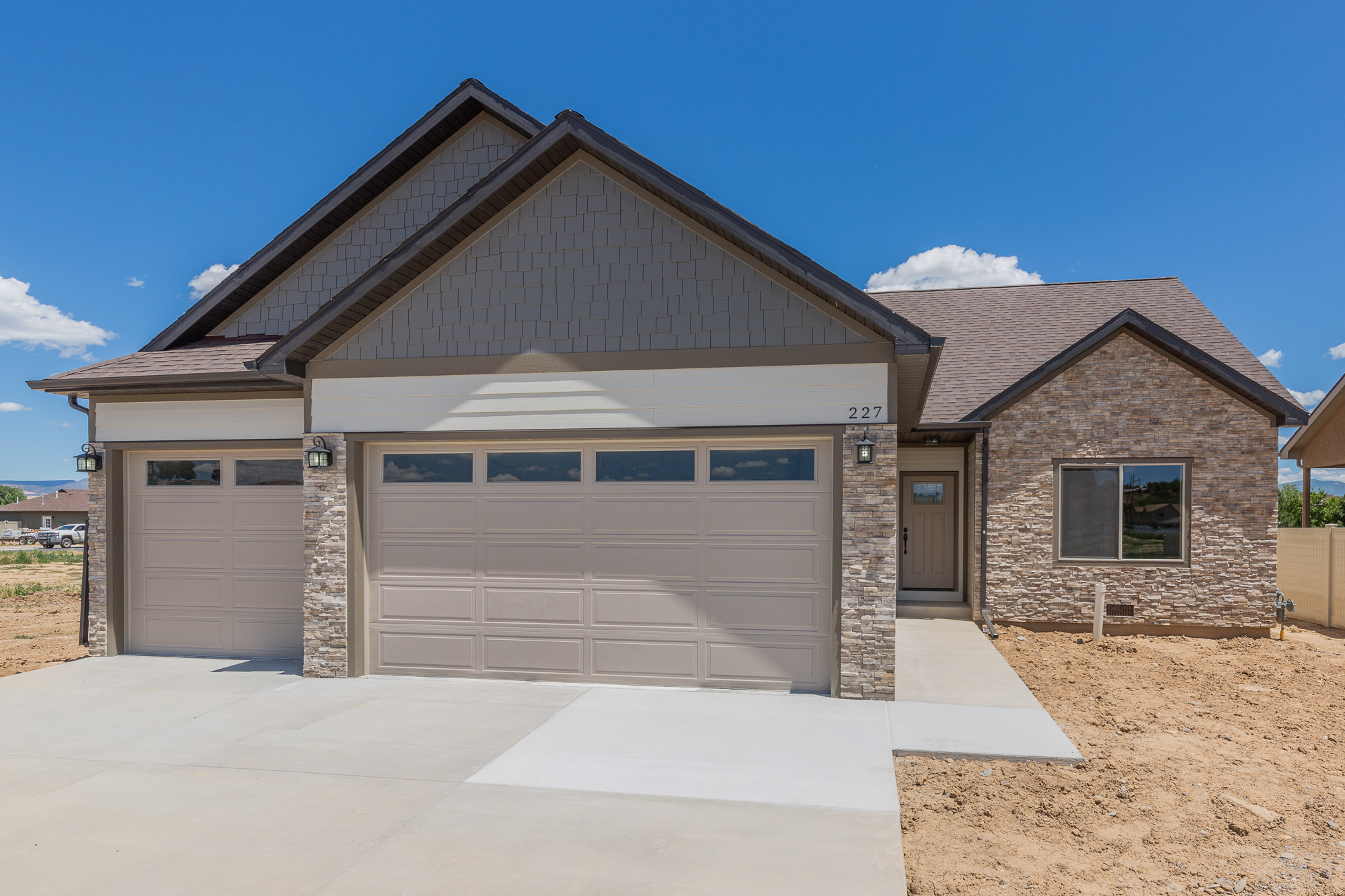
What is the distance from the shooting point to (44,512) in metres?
66.8

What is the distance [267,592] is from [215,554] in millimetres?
861

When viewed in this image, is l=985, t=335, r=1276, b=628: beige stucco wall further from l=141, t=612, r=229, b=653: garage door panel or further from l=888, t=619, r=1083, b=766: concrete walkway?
l=141, t=612, r=229, b=653: garage door panel

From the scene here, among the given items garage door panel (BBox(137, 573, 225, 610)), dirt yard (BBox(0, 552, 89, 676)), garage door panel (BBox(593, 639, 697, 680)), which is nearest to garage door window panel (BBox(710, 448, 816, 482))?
garage door panel (BBox(593, 639, 697, 680))

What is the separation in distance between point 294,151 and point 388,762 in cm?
1372

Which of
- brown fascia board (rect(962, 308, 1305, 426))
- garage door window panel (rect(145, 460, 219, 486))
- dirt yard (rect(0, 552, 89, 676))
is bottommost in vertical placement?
dirt yard (rect(0, 552, 89, 676))

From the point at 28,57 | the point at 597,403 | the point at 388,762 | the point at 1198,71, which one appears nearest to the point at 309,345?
the point at 597,403

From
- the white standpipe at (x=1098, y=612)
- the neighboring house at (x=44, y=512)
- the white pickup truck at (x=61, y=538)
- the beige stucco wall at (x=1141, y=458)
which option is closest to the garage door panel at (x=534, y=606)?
the beige stucco wall at (x=1141, y=458)

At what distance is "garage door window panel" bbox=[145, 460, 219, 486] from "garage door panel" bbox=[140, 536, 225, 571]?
0.70 metres

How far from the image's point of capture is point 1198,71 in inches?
586

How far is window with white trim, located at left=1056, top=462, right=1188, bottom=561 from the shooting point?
38.3 ft

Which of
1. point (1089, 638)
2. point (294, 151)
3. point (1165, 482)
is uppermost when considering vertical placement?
point (294, 151)

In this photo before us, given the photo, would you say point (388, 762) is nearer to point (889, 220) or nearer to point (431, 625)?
point (431, 625)

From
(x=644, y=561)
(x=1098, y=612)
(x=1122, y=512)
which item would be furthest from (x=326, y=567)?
(x=1122, y=512)

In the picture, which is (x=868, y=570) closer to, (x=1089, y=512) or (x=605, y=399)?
(x=605, y=399)
